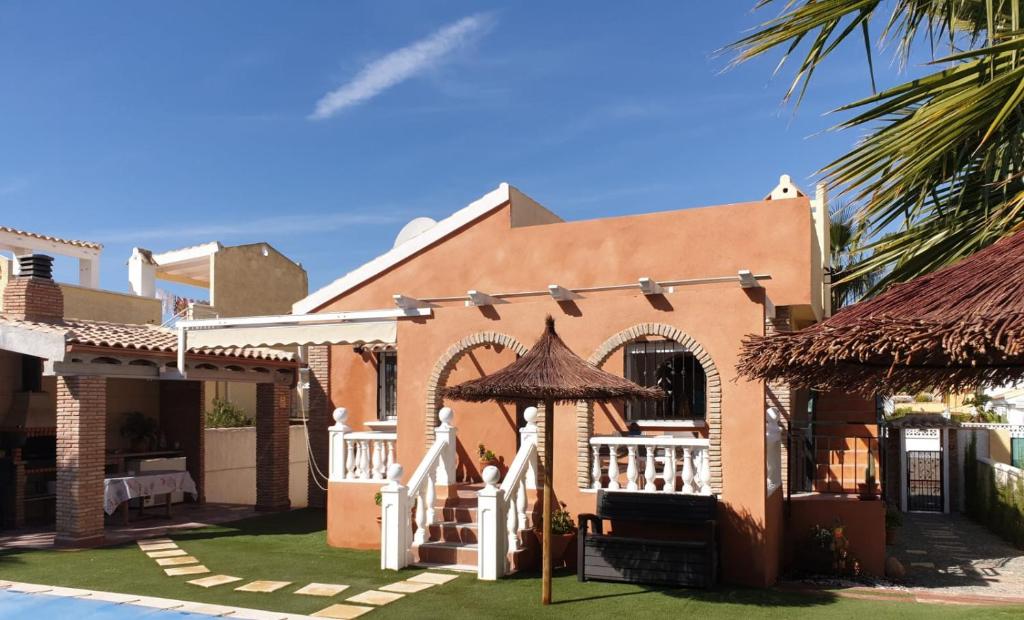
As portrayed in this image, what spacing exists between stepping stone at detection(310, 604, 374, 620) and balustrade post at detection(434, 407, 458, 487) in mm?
4661

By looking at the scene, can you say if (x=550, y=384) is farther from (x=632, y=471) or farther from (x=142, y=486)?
(x=142, y=486)

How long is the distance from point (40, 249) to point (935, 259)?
34626mm

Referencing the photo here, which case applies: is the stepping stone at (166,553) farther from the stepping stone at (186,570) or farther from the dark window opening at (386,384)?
the dark window opening at (386,384)

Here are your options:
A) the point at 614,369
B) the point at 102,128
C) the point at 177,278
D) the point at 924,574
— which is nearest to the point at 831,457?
the point at 924,574

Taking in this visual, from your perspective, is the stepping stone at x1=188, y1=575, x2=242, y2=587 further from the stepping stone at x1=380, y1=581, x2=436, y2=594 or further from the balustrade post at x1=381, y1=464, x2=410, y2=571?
the stepping stone at x1=380, y1=581, x2=436, y2=594

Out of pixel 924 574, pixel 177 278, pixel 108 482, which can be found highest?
pixel 177 278

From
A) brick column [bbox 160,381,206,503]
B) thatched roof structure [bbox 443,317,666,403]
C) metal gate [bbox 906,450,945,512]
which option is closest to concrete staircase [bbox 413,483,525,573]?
thatched roof structure [bbox 443,317,666,403]

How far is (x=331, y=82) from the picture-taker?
23.0 m

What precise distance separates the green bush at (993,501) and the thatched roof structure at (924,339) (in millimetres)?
18848

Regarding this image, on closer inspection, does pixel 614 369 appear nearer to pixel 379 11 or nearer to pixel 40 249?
pixel 379 11

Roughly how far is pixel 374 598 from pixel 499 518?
251cm

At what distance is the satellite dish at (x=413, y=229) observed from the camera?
23922 mm

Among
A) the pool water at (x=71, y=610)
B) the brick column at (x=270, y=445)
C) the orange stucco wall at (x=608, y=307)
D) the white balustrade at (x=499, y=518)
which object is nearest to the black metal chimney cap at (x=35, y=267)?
the brick column at (x=270, y=445)

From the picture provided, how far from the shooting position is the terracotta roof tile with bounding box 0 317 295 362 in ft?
62.3
